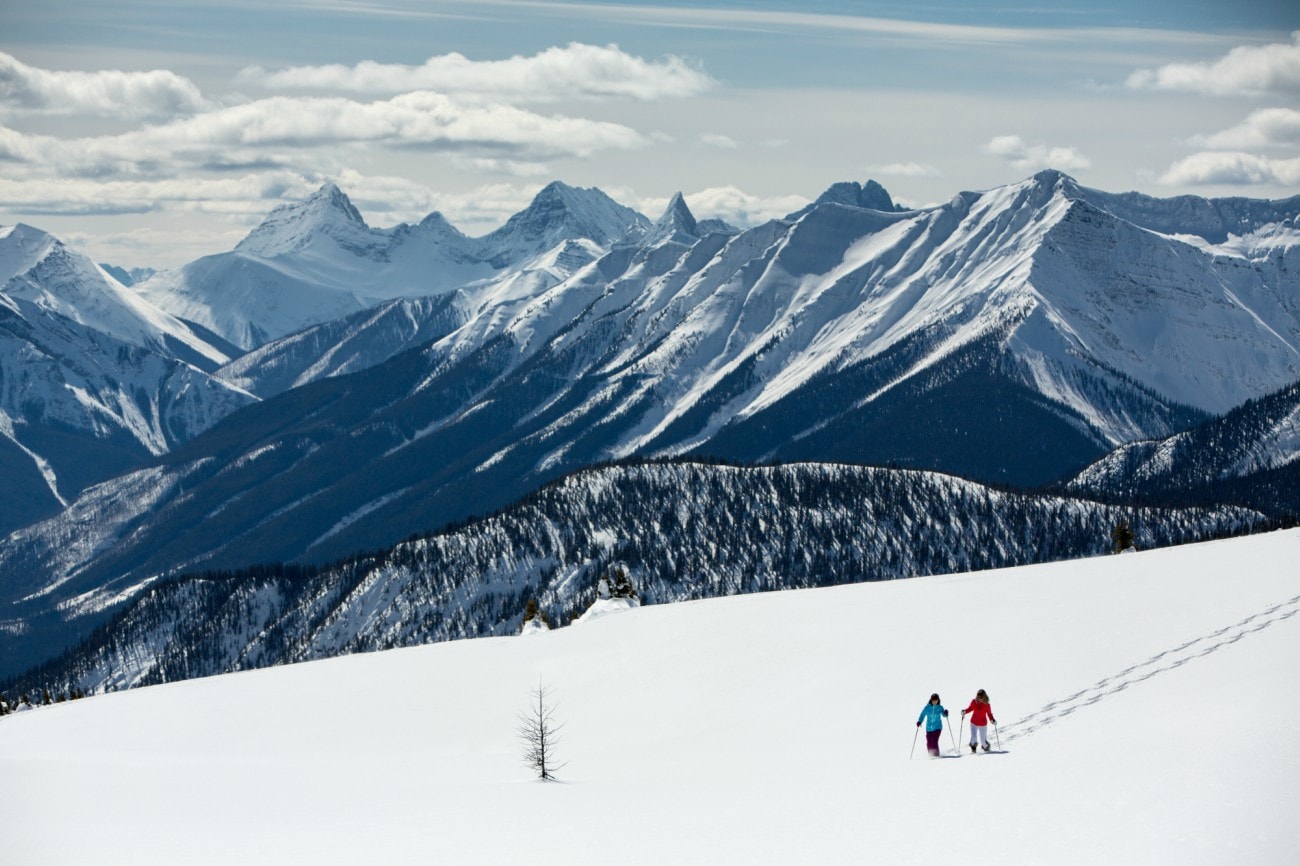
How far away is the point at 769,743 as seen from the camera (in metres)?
58.0

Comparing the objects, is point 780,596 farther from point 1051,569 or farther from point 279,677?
point 279,677

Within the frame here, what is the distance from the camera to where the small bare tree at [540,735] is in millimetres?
60844

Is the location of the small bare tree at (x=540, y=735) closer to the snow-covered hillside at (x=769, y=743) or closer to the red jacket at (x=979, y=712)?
the snow-covered hillside at (x=769, y=743)

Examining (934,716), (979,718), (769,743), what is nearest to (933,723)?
(934,716)

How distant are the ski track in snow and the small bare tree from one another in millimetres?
19708

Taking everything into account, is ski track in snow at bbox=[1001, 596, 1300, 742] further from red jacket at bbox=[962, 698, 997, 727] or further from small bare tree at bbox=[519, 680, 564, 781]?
small bare tree at bbox=[519, 680, 564, 781]

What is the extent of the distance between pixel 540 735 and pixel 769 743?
1093 centimetres

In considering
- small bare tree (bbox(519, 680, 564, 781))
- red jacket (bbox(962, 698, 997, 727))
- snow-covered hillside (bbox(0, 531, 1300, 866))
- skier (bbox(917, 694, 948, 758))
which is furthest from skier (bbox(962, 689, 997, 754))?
small bare tree (bbox(519, 680, 564, 781))

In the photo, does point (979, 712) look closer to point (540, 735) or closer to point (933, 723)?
point (933, 723)

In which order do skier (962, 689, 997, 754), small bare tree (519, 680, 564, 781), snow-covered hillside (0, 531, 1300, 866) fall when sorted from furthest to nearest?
small bare tree (519, 680, 564, 781) → skier (962, 689, 997, 754) → snow-covered hillside (0, 531, 1300, 866)

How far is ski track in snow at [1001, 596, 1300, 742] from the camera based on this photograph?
50.7 metres

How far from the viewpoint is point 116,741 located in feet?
269

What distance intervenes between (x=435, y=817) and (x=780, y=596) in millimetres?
42181

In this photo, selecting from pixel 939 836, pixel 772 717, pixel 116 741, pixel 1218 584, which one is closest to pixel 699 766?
pixel 772 717
